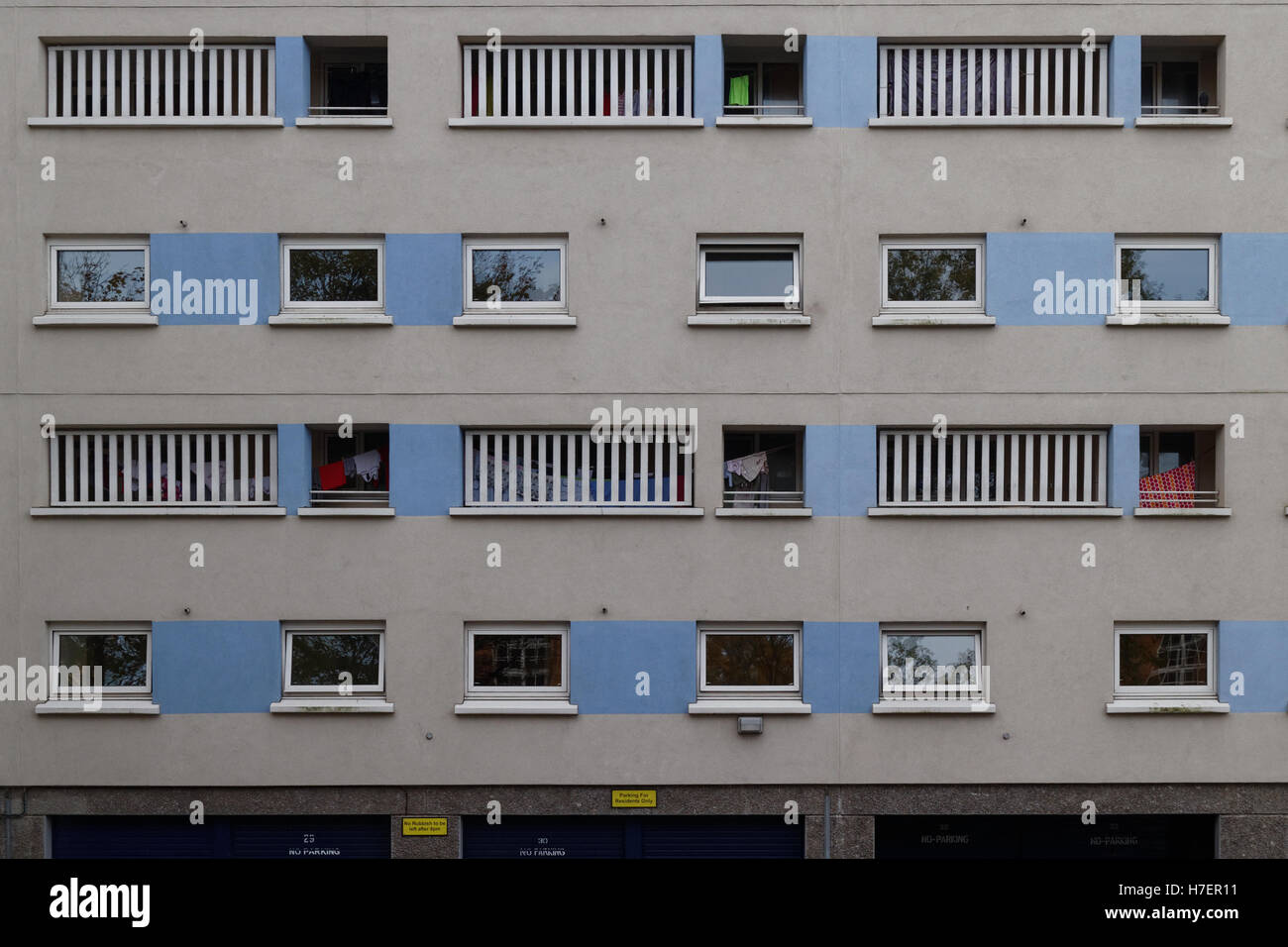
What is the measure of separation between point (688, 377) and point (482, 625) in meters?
3.65

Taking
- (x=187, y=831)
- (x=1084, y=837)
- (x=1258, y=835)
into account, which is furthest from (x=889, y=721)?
(x=187, y=831)

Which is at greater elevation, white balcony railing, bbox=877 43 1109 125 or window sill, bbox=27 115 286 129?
white balcony railing, bbox=877 43 1109 125

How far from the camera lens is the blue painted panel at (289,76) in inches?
429

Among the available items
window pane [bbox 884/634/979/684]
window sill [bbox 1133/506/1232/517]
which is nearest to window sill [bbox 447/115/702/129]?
window pane [bbox 884/634/979/684]

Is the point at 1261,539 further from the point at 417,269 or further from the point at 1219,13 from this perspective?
the point at 417,269

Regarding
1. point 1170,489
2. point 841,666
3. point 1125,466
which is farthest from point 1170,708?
point 841,666

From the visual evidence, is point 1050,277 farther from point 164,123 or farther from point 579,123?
point 164,123

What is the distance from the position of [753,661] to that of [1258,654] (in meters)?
5.60

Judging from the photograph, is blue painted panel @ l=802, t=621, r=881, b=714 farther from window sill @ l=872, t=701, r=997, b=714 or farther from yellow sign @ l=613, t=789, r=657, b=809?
yellow sign @ l=613, t=789, r=657, b=809

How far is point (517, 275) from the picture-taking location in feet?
36.1

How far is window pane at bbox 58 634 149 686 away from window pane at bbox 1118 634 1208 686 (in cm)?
1111

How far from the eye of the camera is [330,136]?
10.9 meters

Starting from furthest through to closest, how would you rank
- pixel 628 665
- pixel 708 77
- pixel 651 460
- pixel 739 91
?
1. pixel 739 91
2. pixel 651 460
3. pixel 708 77
4. pixel 628 665

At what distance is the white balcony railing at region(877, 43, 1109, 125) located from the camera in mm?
11016
